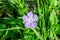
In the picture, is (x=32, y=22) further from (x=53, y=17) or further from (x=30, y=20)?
(x=53, y=17)

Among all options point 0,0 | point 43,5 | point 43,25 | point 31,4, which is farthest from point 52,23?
point 0,0

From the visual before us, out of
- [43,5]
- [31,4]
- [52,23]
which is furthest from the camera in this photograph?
[31,4]

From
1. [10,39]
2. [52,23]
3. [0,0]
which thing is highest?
[0,0]

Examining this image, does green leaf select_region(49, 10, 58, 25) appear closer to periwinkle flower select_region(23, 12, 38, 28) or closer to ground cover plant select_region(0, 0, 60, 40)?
ground cover plant select_region(0, 0, 60, 40)

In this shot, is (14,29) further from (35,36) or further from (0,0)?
(0,0)

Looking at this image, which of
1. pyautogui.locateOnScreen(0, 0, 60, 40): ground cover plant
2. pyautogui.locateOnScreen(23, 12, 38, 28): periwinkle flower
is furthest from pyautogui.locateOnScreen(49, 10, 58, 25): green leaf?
pyautogui.locateOnScreen(23, 12, 38, 28): periwinkle flower

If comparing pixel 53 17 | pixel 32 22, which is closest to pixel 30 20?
pixel 32 22
